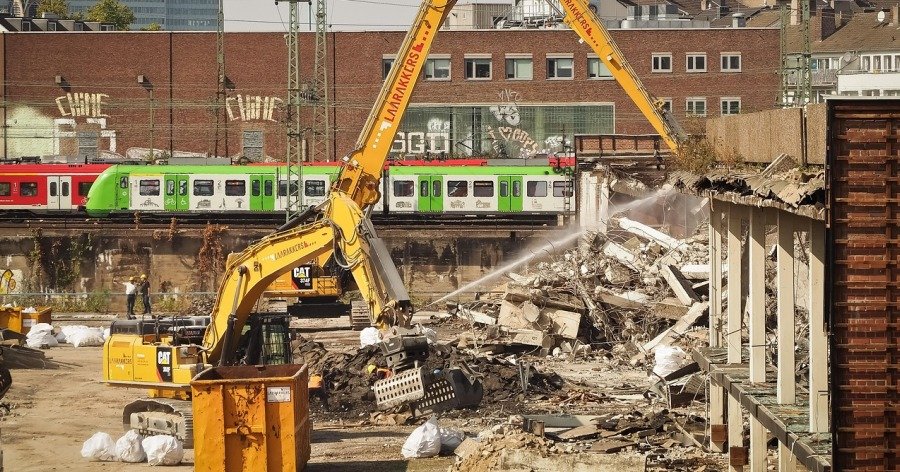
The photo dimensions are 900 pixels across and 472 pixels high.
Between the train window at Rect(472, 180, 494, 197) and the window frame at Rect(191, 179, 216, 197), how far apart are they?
9324mm

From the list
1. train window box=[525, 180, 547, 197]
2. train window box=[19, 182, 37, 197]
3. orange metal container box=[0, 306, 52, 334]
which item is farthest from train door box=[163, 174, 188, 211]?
orange metal container box=[0, 306, 52, 334]

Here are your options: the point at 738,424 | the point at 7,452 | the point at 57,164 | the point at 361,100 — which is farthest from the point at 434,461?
the point at 361,100

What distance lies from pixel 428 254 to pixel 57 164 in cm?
1586

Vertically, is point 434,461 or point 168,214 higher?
point 168,214

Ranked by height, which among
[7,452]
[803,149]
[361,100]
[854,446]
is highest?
[361,100]

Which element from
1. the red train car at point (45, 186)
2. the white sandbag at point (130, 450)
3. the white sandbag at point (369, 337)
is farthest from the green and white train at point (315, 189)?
the white sandbag at point (130, 450)

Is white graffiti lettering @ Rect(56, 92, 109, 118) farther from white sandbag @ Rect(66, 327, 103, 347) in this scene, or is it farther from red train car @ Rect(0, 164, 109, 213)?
white sandbag @ Rect(66, 327, 103, 347)

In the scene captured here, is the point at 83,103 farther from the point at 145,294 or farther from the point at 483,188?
the point at 145,294

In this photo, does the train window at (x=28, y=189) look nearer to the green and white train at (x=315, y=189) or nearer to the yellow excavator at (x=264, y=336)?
the green and white train at (x=315, y=189)

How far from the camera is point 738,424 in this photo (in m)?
15.8

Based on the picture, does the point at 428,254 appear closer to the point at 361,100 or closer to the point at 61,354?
the point at 61,354

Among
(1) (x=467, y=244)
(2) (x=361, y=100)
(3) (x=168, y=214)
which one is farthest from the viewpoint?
(2) (x=361, y=100)

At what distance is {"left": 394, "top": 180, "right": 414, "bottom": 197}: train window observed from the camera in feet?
164

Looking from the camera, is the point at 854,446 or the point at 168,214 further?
the point at 168,214
